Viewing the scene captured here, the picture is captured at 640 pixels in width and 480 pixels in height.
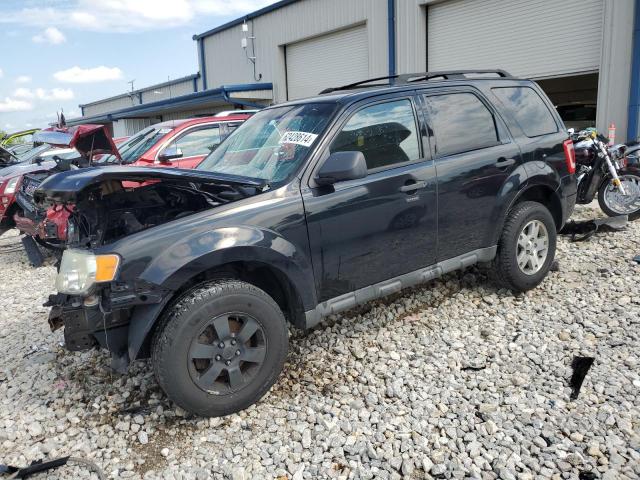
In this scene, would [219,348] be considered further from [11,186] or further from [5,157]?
[5,157]

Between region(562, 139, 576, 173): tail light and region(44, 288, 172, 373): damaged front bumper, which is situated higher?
region(562, 139, 576, 173): tail light

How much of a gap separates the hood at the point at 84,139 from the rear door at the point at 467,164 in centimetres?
300

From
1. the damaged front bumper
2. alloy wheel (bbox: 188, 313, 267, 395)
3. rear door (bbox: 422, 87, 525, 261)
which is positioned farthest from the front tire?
rear door (bbox: 422, 87, 525, 261)

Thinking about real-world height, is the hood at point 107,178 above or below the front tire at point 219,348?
above

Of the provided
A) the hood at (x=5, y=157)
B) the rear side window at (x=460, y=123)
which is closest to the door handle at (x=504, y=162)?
the rear side window at (x=460, y=123)

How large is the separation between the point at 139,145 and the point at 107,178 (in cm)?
518

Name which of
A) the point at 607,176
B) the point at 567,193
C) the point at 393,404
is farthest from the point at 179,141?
the point at 607,176

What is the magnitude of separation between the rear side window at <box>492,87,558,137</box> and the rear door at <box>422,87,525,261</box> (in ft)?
0.80

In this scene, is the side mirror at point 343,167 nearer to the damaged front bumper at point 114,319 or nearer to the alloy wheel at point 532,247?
the damaged front bumper at point 114,319

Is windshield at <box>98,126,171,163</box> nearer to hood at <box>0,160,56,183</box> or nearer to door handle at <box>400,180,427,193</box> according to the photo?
Answer: hood at <box>0,160,56,183</box>

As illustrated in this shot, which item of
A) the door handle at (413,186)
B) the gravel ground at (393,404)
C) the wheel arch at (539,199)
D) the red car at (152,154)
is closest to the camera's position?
the gravel ground at (393,404)

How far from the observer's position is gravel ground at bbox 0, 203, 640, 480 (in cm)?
270

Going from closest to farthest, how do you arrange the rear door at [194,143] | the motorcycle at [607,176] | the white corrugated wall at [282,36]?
the motorcycle at [607,176]
the rear door at [194,143]
the white corrugated wall at [282,36]

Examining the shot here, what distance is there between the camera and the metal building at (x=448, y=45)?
970 cm
